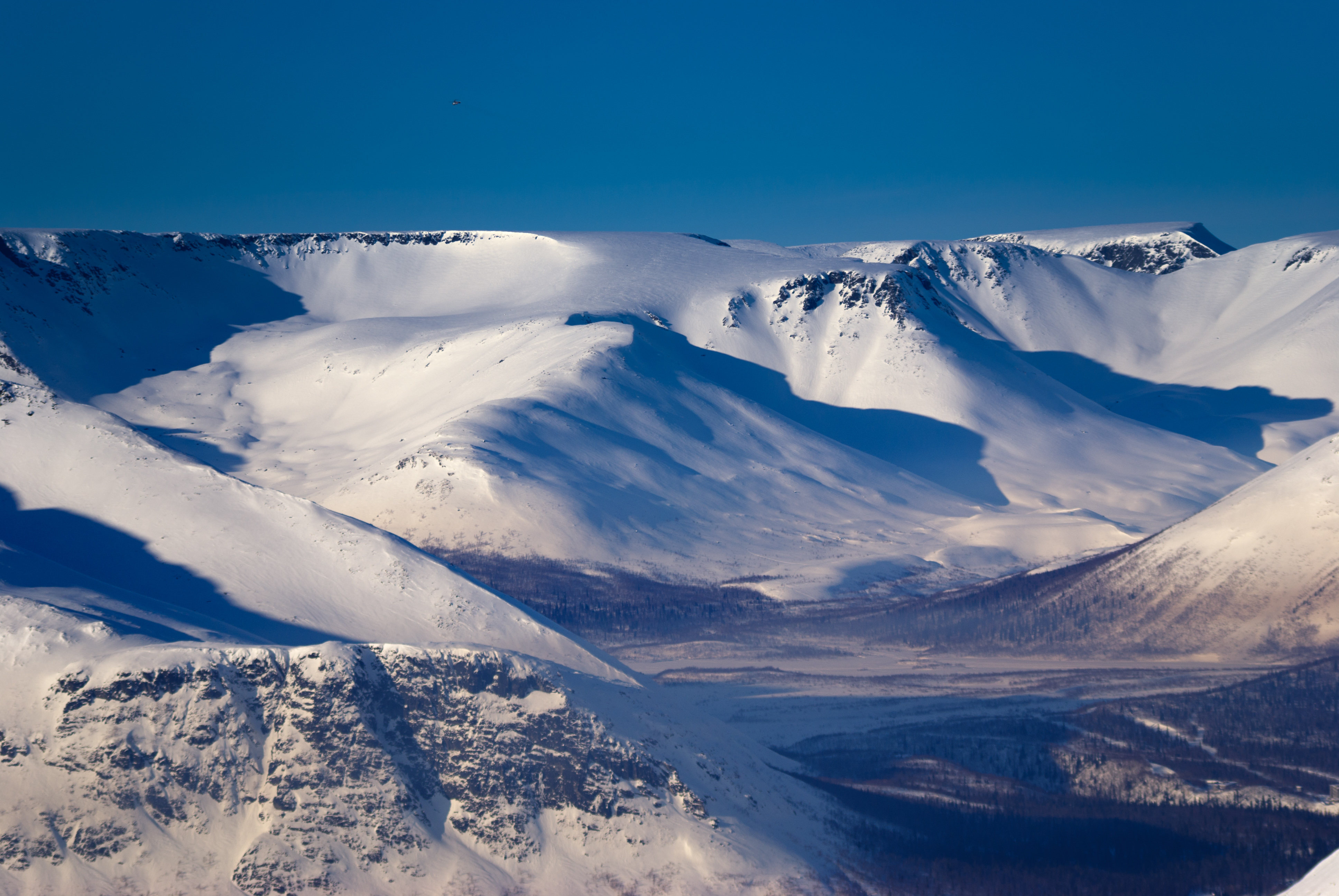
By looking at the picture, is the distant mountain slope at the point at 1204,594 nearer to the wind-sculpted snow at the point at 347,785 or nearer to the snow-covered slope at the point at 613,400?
the snow-covered slope at the point at 613,400

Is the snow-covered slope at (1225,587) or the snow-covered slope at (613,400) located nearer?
the snow-covered slope at (1225,587)

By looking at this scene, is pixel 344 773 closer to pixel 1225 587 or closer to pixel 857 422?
pixel 1225 587

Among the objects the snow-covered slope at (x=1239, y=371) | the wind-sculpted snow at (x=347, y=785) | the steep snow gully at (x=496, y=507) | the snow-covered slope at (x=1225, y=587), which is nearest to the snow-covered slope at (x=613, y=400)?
the steep snow gully at (x=496, y=507)

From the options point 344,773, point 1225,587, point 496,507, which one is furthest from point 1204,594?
point 344,773

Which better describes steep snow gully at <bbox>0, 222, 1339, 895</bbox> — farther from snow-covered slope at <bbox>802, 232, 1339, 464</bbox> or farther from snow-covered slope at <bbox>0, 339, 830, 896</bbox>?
snow-covered slope at <bbox>802, 232, 1339, 464</bbox>

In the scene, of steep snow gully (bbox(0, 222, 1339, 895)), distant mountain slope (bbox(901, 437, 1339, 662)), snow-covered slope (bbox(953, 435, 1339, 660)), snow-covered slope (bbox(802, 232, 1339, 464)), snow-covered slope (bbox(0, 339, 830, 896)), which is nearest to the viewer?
snow-covered slope (bbox(0, 339, 830, 896))

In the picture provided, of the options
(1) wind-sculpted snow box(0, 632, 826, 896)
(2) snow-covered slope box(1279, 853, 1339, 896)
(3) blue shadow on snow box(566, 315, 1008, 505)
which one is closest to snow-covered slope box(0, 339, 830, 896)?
(1) wind-sculpted snow box(0, 632, 826, 896)
